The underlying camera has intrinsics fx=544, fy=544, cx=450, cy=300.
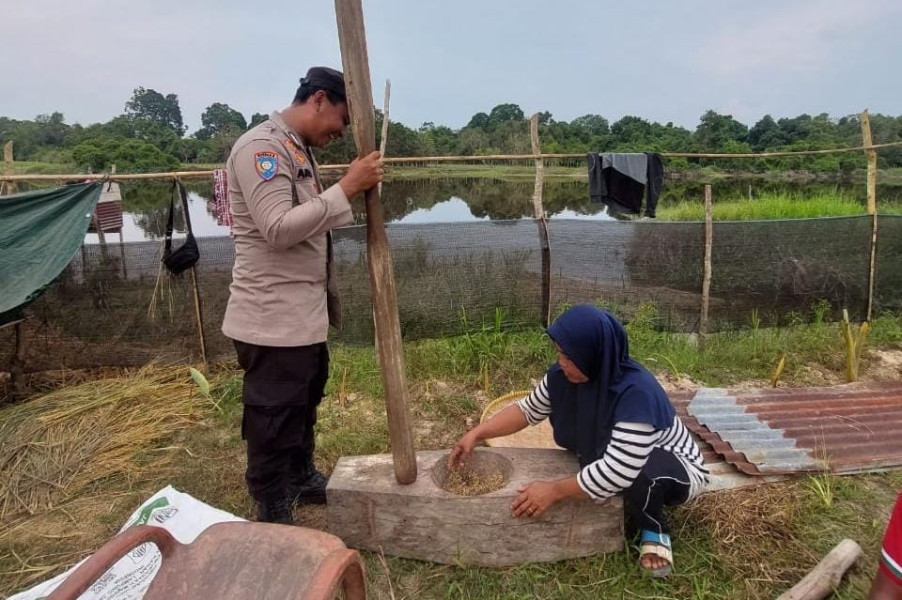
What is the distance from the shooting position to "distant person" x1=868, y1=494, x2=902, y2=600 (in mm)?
1201

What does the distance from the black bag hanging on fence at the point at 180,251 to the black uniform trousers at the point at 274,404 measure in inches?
82.5

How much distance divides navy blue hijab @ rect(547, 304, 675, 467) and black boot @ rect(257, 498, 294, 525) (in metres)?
1.25

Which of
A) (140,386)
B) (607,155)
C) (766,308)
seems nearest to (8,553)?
(140,386)

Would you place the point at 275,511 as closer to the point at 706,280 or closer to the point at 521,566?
the point at 521,566

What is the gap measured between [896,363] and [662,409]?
367 cm

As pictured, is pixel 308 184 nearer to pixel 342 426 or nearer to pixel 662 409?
pixel 662 409

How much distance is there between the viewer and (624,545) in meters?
2.12

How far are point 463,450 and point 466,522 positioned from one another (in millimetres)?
287

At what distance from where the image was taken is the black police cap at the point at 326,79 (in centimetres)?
195

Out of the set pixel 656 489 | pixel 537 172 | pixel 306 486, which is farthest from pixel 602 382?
pixel 537 172

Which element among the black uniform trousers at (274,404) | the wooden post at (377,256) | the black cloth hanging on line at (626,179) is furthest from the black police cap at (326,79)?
the black cloth hanging on line at (626,179)

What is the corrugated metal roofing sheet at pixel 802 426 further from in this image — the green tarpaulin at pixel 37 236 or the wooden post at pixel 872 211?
the green tarpaulin at pixel 37 236

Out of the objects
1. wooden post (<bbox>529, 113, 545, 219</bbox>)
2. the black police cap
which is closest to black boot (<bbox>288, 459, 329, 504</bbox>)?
the black police cap

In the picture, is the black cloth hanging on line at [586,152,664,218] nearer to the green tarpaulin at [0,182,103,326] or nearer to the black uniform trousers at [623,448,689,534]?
the black uniform trousers at [623,448,689,534]
